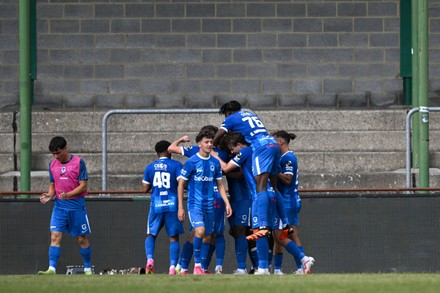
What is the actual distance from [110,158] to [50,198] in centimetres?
404

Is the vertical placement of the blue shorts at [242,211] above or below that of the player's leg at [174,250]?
above

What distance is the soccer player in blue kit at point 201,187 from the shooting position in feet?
52.1

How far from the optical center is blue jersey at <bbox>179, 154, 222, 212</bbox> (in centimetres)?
1595

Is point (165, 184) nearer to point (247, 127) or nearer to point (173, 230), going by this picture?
point (173, 230)

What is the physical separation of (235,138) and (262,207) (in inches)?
42.8

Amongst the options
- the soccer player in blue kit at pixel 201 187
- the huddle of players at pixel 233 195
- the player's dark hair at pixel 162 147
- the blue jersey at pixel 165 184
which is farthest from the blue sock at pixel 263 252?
the player's dark hair at pixel 162 147

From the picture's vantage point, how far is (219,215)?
16.3 metres

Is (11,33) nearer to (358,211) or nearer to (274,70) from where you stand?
(274,70)

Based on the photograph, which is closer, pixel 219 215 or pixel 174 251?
pixel 219 215

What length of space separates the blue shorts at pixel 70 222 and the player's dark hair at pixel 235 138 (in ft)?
7.74

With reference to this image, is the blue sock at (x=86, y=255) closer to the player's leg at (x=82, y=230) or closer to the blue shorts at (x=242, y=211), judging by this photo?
the player's leg at (x=82, y=230)

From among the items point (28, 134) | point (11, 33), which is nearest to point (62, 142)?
point (28, 134)

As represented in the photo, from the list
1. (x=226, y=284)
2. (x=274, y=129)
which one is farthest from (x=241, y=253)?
(x=274, y=129)

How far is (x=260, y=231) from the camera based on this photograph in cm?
1519
